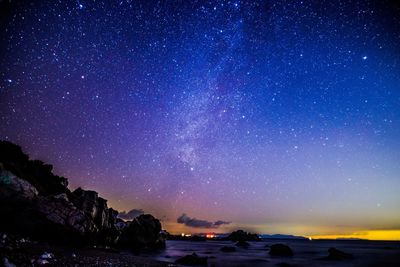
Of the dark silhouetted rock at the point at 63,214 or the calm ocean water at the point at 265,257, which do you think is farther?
the calm ocean water at the point at 265,257

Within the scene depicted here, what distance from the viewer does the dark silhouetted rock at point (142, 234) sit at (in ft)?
167

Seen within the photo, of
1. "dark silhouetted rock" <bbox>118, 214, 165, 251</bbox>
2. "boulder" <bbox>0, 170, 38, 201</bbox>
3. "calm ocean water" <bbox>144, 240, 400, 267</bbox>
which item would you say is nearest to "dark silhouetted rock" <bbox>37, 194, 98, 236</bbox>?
"boulder" <bbox>0, 170, 38, 201</bbox>

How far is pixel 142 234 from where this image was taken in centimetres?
5456

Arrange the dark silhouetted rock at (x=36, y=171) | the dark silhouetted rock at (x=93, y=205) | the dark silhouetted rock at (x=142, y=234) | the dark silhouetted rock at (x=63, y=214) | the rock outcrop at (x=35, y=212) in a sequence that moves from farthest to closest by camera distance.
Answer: the dark silhouetted rock at (x=142, y=234) < the dark silhouetted rock at (x=93, y=205) < the dark silhouetted rock at (x=36, y=171) < the dark silhouetted rock at (x=63, y=214) < the rock outcrop at (x=35, y=212)

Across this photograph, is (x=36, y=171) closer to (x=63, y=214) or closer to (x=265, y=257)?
(x=63, y=214)

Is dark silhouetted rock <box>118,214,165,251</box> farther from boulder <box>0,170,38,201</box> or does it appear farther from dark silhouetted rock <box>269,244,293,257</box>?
boulder <box>0,170,38,201</box>

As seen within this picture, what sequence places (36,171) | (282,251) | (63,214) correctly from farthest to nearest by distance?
(282,251) < (36,171) < (63,214)

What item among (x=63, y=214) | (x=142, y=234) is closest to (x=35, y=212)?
(x=63, y=214)

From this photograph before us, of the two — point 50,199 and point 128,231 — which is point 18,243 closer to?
point 50,199

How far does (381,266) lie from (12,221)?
44.7 m

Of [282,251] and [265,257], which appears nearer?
[265,257]

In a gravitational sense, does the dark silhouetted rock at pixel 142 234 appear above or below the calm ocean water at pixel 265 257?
above

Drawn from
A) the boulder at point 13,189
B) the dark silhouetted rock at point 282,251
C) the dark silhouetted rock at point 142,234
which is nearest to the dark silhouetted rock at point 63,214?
the boulder at point 13,189

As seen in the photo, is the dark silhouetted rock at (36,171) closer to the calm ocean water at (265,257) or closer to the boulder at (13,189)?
the boulder at (13,189)
